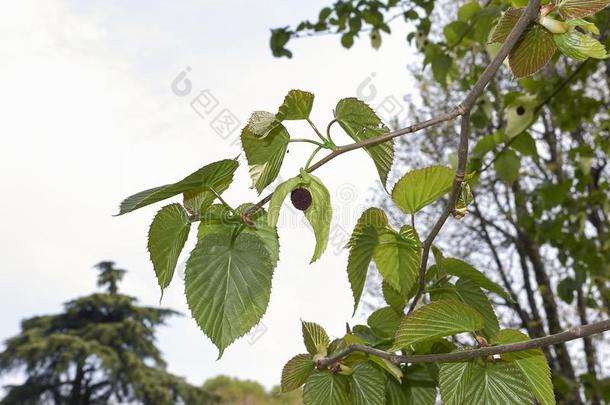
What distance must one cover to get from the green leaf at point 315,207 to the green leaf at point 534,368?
155mm

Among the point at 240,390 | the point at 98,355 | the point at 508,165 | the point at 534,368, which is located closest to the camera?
the point at 534,368

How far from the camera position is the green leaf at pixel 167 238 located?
0.42m

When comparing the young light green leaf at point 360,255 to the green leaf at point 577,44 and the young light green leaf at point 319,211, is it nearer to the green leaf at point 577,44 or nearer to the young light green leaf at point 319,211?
the young light green leaf at point 319,211

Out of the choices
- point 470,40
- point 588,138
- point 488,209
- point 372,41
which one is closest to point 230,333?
point 470,40

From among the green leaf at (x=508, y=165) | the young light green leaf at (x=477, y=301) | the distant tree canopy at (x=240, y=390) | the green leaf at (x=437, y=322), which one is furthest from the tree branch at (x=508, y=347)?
the distant tree canopy at (x=240, y=390)

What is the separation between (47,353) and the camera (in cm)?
1537

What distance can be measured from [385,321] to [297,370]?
9cm

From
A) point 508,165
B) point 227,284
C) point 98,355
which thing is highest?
point 98,355

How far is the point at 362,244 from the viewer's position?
0.49 metres

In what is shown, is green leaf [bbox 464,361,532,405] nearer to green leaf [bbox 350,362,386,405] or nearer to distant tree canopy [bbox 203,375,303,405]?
green leaf [bbox 350,362,386,405]

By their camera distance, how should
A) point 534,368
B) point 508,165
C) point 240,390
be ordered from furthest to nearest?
point 240,390, point 508,165, point 534,368

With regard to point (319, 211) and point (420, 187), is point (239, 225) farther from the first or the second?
point (420, 187)

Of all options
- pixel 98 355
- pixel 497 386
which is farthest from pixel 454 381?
pixel 98 355

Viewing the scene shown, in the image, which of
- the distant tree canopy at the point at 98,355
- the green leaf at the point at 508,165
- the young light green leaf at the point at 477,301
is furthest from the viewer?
the distant tree canopy at the point at 98,355
